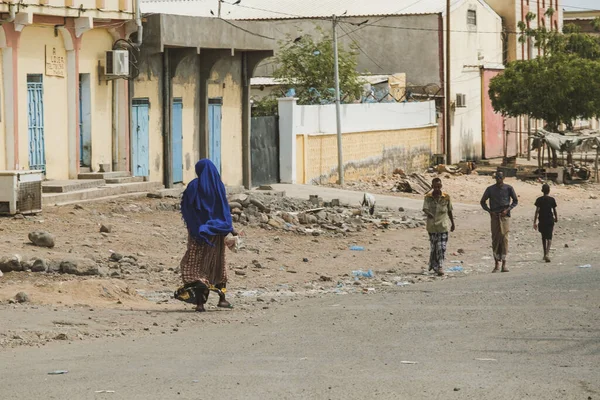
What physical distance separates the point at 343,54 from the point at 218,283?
2632 centimetres

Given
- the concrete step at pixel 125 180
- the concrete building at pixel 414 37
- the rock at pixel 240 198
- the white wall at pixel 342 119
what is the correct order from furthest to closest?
the concrete building at pixel 414 37
the white wall at pixel 342 119
the rock at pixel 240 198
the concrete step at pixel 125 180

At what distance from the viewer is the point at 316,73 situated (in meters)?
38.2

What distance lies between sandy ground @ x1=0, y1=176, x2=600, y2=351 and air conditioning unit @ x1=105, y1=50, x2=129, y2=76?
2652 millimetres

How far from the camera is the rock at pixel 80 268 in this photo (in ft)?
49.4

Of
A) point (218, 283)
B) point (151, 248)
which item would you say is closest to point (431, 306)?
point (218, 283)

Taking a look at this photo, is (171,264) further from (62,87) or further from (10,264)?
(62,87)

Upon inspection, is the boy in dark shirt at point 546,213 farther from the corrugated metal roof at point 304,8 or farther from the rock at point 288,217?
the corrugated metal roof at point 304,8

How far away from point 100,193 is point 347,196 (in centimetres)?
905

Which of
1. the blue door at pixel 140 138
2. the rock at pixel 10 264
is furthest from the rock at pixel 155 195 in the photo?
the rock at pixel 10 264

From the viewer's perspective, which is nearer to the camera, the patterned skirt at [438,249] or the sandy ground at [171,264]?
the sandy ground at [171,264]

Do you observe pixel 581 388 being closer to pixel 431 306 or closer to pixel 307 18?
pixel 431 306

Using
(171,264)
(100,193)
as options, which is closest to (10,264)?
(171,264)

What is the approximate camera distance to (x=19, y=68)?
21500 mm

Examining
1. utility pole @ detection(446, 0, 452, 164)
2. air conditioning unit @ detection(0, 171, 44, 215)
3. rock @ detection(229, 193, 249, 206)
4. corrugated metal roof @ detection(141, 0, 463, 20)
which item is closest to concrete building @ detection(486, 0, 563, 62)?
corrugated metal roof @ detection(141, 0, 463, 20)
